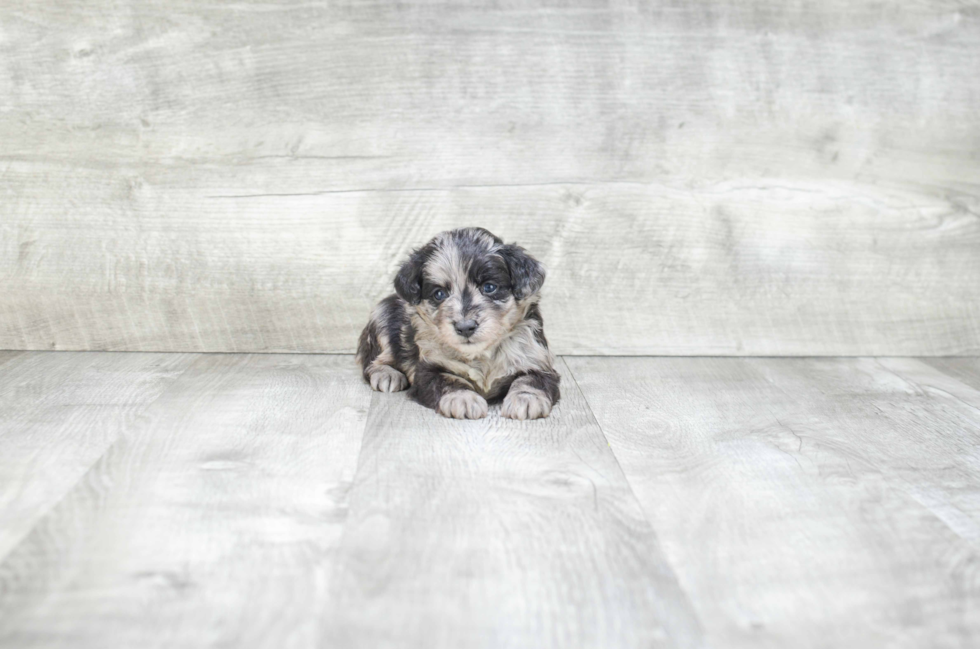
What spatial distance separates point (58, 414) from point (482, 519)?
1.56m

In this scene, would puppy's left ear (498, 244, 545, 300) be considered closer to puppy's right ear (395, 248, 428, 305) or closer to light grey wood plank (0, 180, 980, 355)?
puppy's right ear (395, 248, 428, 305)

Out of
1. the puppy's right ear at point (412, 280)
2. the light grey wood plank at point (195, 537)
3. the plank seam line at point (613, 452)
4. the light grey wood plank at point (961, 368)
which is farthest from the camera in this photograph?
the light grey wood plank at point (961, 368)

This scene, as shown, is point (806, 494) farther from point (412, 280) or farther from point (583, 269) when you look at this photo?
point (583, 269)

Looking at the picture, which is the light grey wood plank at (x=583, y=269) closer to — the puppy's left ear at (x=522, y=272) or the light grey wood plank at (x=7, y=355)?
the light grey wood plank at (x=7, y=355)

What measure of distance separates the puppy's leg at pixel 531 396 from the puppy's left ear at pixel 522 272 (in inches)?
11.1

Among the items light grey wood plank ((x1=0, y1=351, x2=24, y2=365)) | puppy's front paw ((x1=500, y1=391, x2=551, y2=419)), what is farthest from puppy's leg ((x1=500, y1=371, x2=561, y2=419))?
light grey wood plank ((x1=0, y1=351, x2=24, y2=365))

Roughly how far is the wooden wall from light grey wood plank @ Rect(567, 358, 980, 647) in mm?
550

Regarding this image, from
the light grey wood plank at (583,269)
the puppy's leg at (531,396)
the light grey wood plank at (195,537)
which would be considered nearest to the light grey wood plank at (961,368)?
the light grey wood plank at (583,269)

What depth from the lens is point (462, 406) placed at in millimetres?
2691

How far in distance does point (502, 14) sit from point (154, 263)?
1.82 metres

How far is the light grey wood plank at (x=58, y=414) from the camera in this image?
2.03 metres

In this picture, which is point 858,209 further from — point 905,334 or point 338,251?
point 338,251

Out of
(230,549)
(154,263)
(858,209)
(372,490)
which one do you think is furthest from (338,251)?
(858,209)

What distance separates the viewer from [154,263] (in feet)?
11.8
